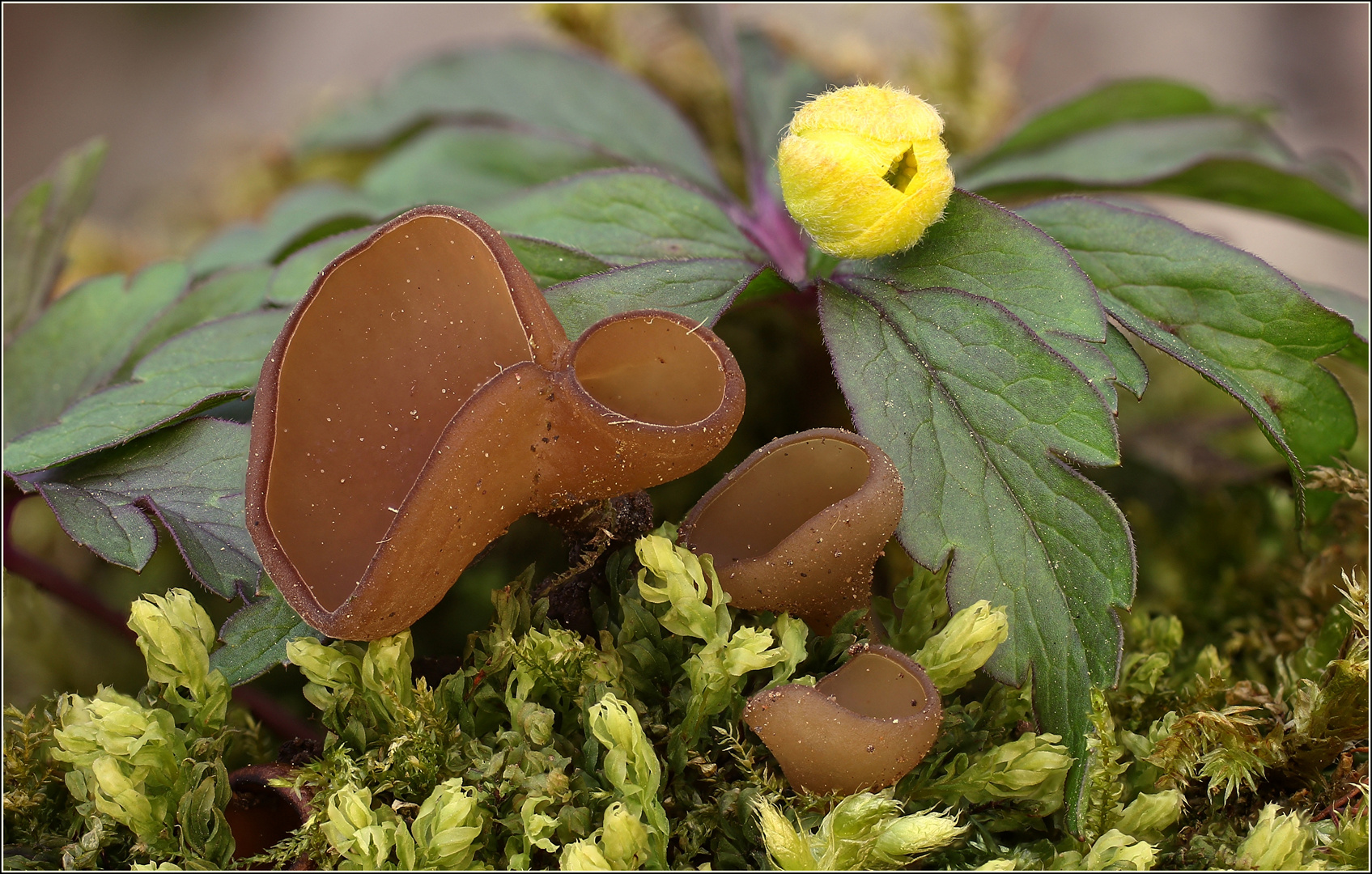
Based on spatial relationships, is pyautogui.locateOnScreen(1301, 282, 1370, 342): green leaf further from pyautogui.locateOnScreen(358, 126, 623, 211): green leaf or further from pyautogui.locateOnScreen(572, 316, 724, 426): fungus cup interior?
pyautogui.locateOnScreen(358, 126, 623, 211): green leaf

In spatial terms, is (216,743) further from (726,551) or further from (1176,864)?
(1176,864)

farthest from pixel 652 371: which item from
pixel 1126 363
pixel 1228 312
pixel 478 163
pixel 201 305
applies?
pixel 478 163

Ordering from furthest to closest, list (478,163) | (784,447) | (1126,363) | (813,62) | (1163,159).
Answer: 1. (813,62)
2. (478,163)
3. (1163,159)
4. (1126,363)
5. (784,447)

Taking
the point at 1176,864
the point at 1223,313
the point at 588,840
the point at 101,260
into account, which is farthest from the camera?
the point at 101,260

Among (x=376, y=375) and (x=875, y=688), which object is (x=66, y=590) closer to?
(x=376, y=375)

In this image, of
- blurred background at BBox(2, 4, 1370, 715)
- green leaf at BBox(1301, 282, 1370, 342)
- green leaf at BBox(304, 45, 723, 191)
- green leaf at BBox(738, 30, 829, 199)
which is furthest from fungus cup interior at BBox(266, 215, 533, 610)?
green leaf at BBox(1301, 282, 1370, 342)

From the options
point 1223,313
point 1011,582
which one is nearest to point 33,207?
point 1011,582
